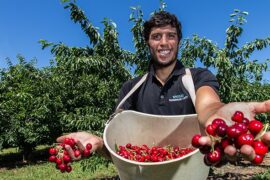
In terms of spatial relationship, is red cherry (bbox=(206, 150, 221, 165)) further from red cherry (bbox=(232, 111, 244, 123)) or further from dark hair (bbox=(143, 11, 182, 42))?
dark hair (bbox=(143, 11, 182, 42))

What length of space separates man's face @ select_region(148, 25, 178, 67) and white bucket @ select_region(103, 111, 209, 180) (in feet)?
1.80

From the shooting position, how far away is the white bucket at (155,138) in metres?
2.18

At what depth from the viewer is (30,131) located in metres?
17.0

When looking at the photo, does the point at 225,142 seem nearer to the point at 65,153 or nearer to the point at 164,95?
the point at 65,153

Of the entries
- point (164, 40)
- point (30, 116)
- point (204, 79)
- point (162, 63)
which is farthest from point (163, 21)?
point (30, 116)

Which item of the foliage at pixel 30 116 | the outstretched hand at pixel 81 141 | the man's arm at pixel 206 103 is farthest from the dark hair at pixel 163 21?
the foliage at pixel 30 116

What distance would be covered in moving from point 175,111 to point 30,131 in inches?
593

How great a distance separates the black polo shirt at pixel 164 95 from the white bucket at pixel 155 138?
6.2 inches

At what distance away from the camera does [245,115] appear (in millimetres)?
1635

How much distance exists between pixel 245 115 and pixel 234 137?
0.23m

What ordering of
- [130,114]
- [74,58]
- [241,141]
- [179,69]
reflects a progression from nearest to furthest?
[241,141] → [130,114] → [179,69] → [74,58]

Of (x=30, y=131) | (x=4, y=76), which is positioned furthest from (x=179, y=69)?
(x=4, y=76)

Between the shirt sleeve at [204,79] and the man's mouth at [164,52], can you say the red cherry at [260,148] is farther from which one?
the man's mouth at [164,52]

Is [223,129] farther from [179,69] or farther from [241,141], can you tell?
[179,69]
